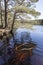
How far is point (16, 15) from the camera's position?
70.7 feet

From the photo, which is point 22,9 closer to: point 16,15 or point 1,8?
point 16,15

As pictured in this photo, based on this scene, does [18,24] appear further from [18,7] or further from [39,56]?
[39,56]

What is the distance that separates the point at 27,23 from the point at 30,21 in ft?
2.44

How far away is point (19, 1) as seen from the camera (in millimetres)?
22250

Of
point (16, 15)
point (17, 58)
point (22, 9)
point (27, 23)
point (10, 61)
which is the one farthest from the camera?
point (27, 23)

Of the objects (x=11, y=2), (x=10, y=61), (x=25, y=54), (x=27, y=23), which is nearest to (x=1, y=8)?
(x=11, y=2)

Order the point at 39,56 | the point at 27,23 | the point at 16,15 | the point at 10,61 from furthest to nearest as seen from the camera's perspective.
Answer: the point at 27,23, the point at 16,15, the point at 39,56, the point at 10,61

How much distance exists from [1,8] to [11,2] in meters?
2.74

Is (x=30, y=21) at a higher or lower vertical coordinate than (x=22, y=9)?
lower

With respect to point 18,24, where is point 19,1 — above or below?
above

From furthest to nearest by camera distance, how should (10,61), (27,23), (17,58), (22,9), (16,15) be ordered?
(27,23) → (16,15) → (22,9) → (17,58) → (10,61)

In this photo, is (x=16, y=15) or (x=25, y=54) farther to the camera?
(x=16, y=15)

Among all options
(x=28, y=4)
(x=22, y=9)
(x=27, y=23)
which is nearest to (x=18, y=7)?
(x=22, y=9)

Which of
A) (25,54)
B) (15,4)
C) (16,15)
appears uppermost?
(15,4)
